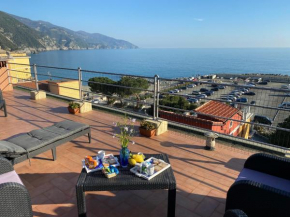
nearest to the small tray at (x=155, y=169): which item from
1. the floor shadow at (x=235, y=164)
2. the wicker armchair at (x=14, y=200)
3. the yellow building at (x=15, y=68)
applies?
the wicker armchair at (x=14, y=200)

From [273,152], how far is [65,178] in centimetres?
345

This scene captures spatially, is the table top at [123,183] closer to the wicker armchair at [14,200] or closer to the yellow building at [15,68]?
the wicker armchair at [14,200]

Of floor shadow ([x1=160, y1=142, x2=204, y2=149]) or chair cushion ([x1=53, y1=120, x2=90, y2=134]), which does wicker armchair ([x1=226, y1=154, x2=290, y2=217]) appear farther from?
chair cushion ([x1=53, y1=120, x2=90, y2=134])

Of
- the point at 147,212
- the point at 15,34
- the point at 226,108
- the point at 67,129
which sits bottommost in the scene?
the point at 226,108

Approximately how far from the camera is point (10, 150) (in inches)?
102

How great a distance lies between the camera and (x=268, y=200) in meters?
1.60

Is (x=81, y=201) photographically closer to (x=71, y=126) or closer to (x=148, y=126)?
(x=71, y=126)

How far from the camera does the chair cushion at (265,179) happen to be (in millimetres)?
2062

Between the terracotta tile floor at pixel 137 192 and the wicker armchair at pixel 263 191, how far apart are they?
60 cm

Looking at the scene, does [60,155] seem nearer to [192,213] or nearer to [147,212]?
[147,212]

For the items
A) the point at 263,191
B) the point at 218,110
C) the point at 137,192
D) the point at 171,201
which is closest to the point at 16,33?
the point at 218,110

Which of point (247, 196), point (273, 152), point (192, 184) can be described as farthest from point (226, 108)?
point (247, 196)

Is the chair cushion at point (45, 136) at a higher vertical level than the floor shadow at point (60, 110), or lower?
higher

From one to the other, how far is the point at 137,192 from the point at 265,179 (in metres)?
1.46
